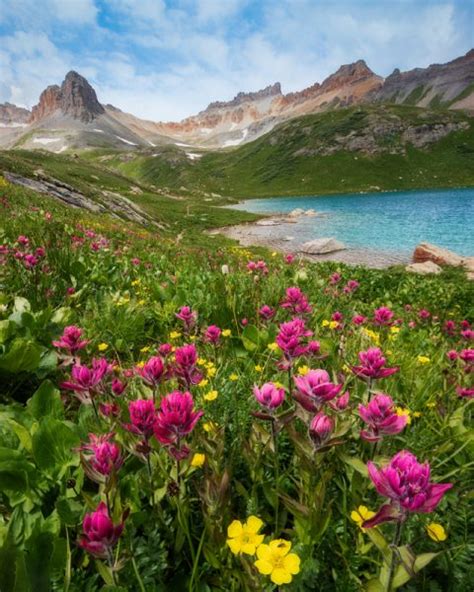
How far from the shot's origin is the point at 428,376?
329cm

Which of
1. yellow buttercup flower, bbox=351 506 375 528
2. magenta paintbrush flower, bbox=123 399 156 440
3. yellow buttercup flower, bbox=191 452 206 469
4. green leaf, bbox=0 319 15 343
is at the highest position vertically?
magenta paintbrush flower, bbox=123 399 156 440

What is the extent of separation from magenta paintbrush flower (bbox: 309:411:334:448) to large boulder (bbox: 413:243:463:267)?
27147 millimetres

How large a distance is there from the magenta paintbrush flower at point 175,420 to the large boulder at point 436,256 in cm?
2751

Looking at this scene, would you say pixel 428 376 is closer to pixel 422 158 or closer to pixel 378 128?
pixel 422 158

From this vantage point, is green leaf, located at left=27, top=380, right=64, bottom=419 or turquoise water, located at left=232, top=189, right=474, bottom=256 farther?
turquoise water, located at left=232, top=189, right=474, bottom=256

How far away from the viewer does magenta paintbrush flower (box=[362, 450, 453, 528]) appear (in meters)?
1.13

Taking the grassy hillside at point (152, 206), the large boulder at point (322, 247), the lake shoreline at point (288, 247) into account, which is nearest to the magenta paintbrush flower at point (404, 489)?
the lake shoreline at point (288, 247)

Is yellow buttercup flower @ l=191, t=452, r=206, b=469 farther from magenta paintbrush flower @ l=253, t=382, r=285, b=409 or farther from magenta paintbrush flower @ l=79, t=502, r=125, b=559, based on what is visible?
magenta paintbrush flower @ l=79, t=502, r=125, b=559

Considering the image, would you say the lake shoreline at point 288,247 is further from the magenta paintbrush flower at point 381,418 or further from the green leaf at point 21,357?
the magenta paintbrush flower at point 381,418

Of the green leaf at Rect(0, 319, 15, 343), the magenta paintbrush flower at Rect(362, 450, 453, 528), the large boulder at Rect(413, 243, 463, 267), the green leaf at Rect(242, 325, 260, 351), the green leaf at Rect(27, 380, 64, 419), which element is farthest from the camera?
the large boulder at Rect(413, 243, 463, 267)

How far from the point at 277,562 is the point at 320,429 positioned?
52 centimetres

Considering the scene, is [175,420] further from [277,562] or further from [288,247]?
[288,247]

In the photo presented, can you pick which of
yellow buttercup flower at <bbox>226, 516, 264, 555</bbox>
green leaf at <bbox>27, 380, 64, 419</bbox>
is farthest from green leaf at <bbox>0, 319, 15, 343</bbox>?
yellow buttercup flower at <bbox>226, 516, 264, 555</bbox>

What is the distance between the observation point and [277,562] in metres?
1.43
